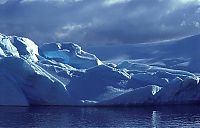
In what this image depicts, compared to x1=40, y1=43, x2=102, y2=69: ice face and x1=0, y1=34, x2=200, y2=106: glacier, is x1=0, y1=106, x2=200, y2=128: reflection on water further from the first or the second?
x1=40, y1=43, x2=102, y2=69: ice face

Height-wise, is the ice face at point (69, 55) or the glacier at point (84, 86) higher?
the ice face at point (69, 55)

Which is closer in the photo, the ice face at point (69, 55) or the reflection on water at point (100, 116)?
the reflection on water at point (100, 116)

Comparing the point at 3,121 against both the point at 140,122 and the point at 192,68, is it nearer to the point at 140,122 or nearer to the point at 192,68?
the point at 140,122

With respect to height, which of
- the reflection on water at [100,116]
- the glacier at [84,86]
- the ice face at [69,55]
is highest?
the ice face at [69,55]

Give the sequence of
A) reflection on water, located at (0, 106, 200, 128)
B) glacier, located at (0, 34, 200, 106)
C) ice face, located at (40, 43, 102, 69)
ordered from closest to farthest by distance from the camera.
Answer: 1. reflection on water, located at (0, 106, 200, 128)
2. glacier, located at (0, 34, 200, 106)
3. ice face, located at (40, 43, 102, 69)

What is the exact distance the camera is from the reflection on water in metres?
39.8

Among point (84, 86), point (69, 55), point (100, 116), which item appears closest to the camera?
point (100, 116)

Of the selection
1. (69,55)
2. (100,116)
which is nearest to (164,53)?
(69,55)

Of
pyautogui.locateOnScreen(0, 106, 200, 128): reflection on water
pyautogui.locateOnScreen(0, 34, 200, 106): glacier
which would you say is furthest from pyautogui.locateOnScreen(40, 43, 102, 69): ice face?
pyautogui.locateOnScreen(0, 106, 200, 128): reflection on water

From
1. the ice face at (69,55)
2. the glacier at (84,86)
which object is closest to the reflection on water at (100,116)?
the glacier at (84,86)

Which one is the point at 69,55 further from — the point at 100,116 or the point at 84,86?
the point at 100,116

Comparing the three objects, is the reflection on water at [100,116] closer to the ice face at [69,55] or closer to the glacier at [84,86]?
the glacier at [84,86]

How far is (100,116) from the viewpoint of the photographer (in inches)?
1768

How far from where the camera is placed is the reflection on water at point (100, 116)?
39.8 metres
